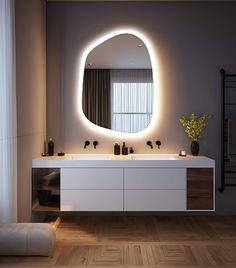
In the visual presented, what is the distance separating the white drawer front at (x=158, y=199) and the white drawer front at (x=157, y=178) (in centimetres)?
5

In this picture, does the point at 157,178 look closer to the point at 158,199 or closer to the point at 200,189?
the point at 158,199

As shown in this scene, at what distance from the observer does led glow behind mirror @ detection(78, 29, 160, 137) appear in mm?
4258

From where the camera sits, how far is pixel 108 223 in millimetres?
4039

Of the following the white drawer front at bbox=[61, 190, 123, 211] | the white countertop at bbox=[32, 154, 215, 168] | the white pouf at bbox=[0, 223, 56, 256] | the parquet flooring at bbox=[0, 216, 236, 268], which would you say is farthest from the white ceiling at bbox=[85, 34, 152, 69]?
the white pouf at bbox=[0, 223, 56, 256]

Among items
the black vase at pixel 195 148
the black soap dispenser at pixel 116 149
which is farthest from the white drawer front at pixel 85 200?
the black vase at pixel 195 148

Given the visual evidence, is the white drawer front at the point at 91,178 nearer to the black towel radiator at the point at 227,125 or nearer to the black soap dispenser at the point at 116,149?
the black soap dispenser at the point at 116,149

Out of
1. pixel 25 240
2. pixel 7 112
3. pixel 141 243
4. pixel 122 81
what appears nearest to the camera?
pixel 25 240

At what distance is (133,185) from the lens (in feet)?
12.0

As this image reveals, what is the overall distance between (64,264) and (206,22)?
3240mm

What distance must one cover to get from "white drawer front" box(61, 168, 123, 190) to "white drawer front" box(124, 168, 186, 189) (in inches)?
3.7

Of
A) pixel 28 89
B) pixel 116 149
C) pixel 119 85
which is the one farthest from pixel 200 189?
pixel 28 89

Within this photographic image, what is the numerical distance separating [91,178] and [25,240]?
102 centimetres

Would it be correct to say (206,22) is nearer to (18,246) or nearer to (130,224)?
(130,224)

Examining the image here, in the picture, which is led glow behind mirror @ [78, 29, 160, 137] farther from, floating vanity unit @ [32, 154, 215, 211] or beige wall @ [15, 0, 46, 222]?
floating vanity unit @ [32, 154, 215, 211]
